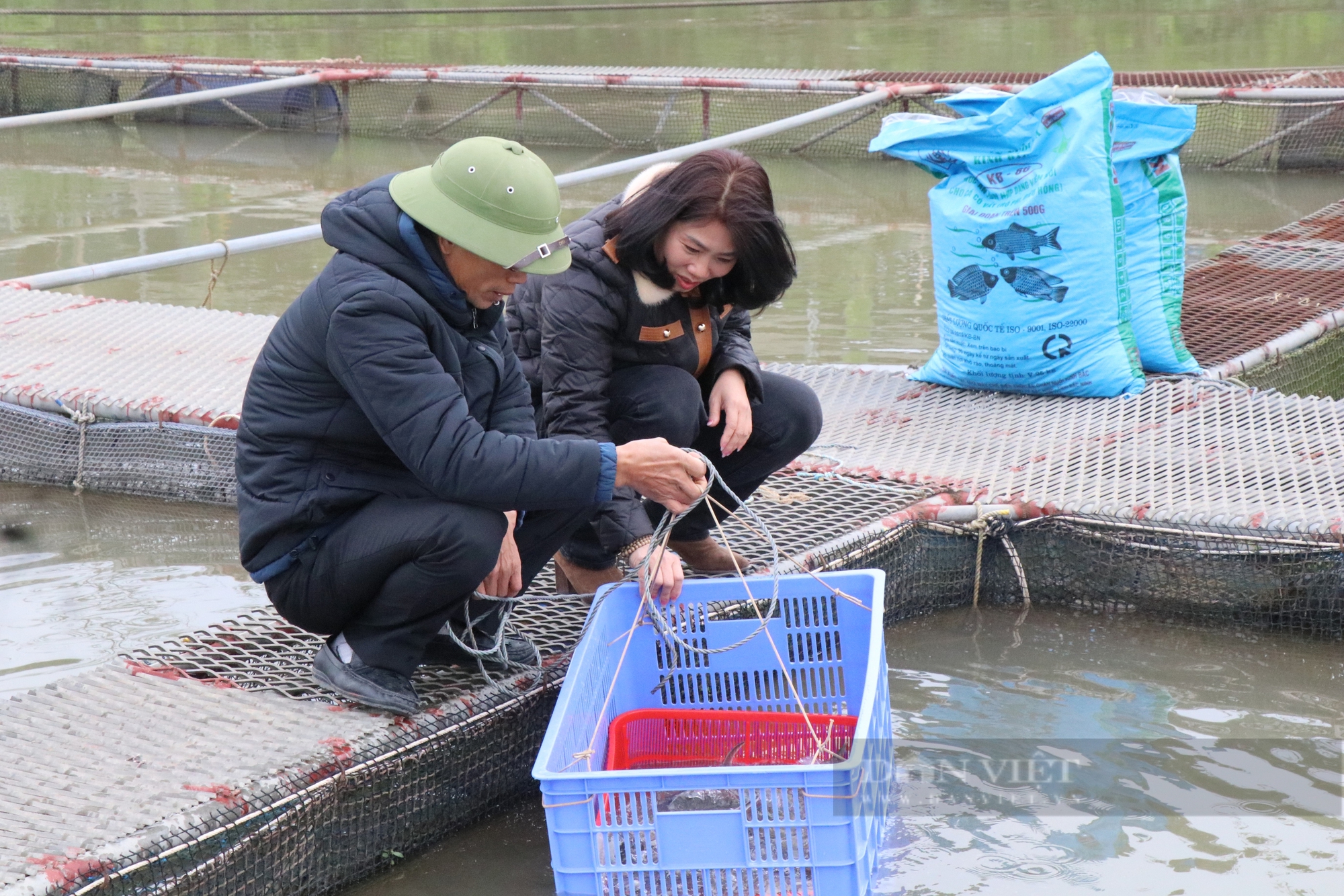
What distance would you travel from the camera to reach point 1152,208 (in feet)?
12.9

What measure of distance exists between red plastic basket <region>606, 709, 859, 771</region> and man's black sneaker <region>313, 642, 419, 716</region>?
36 centimetres

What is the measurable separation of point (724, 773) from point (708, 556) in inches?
41.7

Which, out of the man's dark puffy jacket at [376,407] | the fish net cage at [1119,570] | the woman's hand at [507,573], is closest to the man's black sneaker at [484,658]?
the woman's hand at [507,573]

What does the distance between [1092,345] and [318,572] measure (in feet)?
7.62

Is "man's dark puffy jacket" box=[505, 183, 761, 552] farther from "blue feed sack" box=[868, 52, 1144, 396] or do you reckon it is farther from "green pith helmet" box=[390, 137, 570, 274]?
"blue feed sack" box=[868, 52, 1144, 396]

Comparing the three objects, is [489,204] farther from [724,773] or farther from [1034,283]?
[1034,283]

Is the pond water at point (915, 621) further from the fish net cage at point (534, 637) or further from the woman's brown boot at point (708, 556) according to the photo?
the woman's brown boot at point (708, 556)

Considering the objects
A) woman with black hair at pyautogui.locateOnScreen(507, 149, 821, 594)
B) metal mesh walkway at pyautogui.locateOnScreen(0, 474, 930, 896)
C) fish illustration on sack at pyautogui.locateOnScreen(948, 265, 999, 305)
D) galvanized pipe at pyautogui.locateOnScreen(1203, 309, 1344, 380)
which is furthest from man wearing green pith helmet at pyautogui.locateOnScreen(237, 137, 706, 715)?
galvanized pipe at pyautogui.locateOnScreen(1203, 309, 1344, 380)

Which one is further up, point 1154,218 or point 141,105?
point 141,105

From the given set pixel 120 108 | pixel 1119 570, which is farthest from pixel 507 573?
→ pixel 120 108

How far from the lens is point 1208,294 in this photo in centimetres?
489

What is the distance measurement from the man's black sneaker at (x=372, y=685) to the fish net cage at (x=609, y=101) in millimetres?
6112

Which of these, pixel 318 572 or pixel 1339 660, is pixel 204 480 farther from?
pixel 1339 660

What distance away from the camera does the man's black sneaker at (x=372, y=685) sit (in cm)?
230
